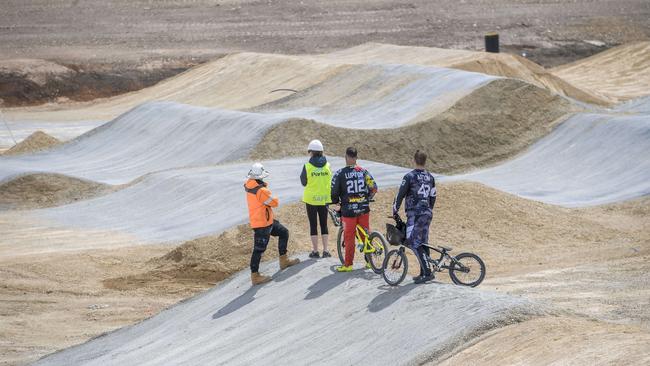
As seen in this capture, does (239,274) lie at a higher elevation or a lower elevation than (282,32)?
lower

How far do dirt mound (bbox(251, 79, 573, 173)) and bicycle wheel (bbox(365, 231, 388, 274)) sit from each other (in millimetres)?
15429

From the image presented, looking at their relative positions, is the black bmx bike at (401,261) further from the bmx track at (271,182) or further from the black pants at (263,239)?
the black pants at (263,239)

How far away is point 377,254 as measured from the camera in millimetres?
13203

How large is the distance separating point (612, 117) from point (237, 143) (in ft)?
37.7

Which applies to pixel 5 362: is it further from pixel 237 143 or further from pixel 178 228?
pixel 237 143

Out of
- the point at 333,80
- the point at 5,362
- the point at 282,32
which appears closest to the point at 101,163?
the point at 333,80

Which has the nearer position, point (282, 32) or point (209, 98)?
point (209, 98)

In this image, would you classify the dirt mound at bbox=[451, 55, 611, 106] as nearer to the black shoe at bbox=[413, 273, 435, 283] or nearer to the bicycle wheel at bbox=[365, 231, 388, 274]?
the bicycle wheel at bbox=[365, 231, 388, 274]

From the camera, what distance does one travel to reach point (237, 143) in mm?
30172

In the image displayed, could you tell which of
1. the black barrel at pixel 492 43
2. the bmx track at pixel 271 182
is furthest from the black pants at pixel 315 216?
the black barrel at pixel 492 43

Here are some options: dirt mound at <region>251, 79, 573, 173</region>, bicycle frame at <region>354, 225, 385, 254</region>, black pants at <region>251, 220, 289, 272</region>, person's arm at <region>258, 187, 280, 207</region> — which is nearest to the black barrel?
dirt mound at <region>251, 79, 573, 173</region>

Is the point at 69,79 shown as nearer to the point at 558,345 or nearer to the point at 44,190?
the point at 44,190

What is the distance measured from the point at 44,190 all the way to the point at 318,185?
1631cm

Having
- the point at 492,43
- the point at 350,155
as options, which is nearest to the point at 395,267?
the point at 350,155
